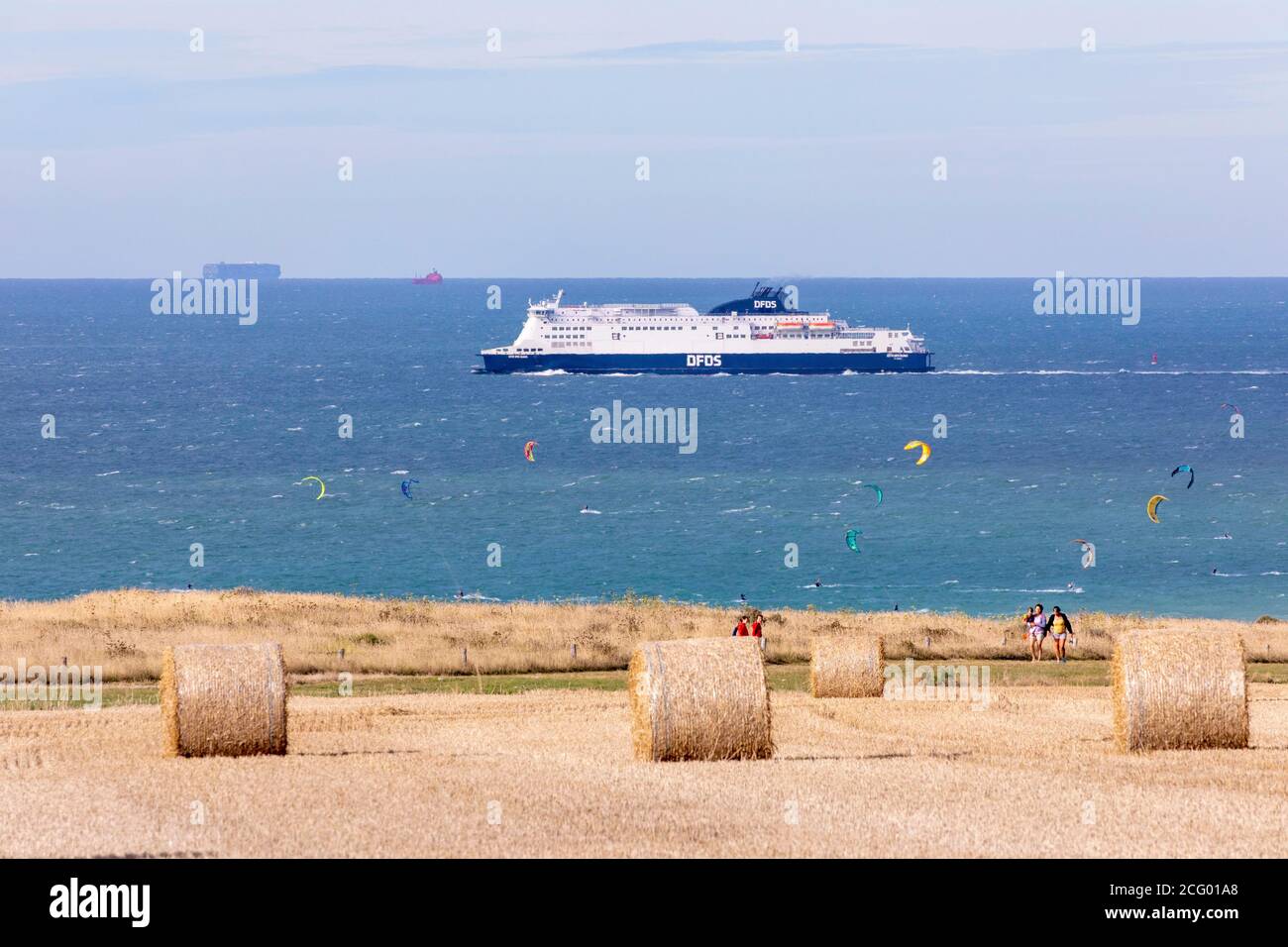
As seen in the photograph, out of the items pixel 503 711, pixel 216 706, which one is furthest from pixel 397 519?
pixel 216 706

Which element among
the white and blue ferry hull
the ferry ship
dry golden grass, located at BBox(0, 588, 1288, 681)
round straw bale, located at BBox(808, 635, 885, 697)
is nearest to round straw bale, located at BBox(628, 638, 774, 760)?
round straw bale, located at BBox(808, 635, 885, 697)

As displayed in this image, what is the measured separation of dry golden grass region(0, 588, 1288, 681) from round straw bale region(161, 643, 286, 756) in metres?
12.1

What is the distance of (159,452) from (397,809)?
9341 centimetres

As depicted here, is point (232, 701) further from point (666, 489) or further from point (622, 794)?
point (666, 489)

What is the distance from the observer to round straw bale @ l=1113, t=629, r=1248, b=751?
1798cm

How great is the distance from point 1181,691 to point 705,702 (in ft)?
15.7

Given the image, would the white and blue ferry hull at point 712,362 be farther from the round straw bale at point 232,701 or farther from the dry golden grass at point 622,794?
the round straw bale at point 232,701

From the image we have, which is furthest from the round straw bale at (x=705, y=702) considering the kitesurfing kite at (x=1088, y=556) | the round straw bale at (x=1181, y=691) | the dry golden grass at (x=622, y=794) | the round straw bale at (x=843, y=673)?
the kitesurfing kite at (x=1088, y=556)

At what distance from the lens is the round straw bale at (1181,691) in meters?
18.0

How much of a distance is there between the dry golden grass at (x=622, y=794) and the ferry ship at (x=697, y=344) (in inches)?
4956

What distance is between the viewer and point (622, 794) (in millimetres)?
15891

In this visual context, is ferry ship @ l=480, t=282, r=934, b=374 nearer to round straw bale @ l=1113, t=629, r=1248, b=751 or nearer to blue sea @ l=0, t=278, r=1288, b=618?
blue sea @ l=0, t=278, r=1288, b=618

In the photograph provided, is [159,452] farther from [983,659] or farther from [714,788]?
[714,788]

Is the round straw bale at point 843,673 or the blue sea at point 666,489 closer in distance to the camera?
the round straw bale at point 843,673
